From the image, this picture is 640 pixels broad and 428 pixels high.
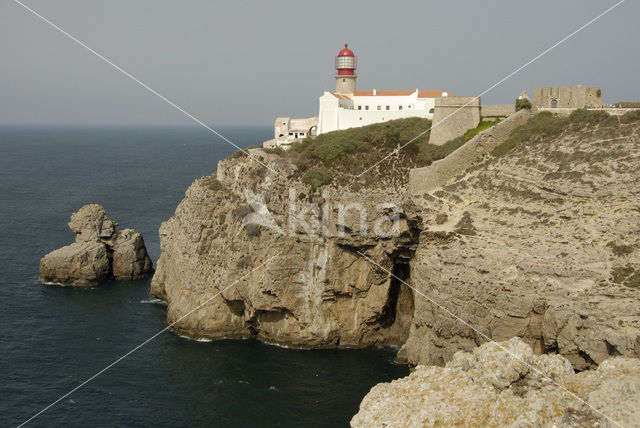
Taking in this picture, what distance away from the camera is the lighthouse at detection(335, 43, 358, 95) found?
5484 centimetres

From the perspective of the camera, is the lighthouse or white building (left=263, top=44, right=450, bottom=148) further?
the lighthouse

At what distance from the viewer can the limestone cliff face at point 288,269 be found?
38750mm

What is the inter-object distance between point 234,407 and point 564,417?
757 inches

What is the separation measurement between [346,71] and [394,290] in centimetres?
2236

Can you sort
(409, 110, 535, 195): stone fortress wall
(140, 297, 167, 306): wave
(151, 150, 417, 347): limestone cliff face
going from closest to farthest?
(409, 110, 535, 195): stone fortress wall
(151, 150, 417, 347): limestone cliff face
(140, 297, 167, 306): wave

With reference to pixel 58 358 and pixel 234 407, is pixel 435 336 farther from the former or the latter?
pixel 58 358

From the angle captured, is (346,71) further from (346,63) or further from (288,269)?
(288,269)

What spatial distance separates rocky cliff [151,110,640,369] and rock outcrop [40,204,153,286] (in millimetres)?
5923

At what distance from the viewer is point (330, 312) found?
3941cm

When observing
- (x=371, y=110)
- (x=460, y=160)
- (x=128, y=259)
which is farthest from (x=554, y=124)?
(x=128, y=259)

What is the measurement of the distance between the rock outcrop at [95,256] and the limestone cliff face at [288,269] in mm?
10394

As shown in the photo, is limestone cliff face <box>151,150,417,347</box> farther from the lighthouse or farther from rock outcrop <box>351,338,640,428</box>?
rock outcrop <box>351,338,640,428</box>

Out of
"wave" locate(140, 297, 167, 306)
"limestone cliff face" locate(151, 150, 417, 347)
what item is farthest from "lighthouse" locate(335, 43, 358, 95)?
"wave" locate(140, 297, 167, 306)

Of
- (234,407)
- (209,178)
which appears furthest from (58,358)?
(209,178)
